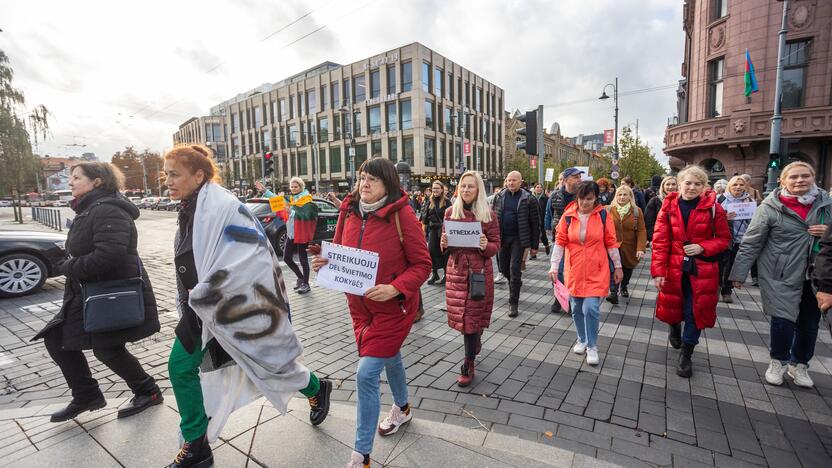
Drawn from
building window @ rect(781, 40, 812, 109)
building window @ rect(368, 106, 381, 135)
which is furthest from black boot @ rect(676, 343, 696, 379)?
building window @ rect(368, 106, 381, 135)

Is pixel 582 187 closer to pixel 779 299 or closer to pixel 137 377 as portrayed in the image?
pixel 779 299

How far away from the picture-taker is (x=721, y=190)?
27.3 ft

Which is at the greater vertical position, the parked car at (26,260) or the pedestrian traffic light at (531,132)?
the pedestrian traffic light at (531,132)

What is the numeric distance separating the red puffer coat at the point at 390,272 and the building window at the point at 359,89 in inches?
1720

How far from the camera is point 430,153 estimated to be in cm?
4194

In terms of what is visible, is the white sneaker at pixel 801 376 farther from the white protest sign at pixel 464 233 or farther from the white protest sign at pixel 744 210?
the white protest sign at pixel 744 210

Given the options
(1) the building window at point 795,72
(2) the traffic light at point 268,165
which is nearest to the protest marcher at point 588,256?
(2) the traffic light at point 268,165

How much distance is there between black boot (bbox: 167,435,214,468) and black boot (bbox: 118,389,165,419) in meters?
0.87

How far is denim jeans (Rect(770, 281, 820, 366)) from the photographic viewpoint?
345 centimetres

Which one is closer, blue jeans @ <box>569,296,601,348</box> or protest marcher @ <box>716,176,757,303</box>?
blue jeans @ <box>569,296,601,348</box>

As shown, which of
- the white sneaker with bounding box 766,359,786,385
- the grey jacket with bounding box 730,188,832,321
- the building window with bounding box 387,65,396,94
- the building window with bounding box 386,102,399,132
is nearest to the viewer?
the grey jacket with bounding box 730,188,832,321

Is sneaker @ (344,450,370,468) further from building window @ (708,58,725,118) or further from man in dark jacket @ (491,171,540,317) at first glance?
building window @ (708,58,725,118)

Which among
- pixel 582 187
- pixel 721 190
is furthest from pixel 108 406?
pixel 721 190

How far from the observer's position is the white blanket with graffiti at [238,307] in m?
2.24
